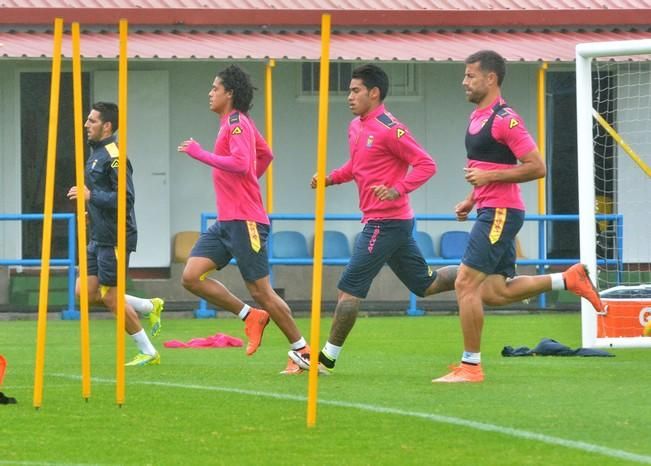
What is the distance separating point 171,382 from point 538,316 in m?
9.40

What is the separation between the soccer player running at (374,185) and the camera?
1141cm

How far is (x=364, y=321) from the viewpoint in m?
19.1

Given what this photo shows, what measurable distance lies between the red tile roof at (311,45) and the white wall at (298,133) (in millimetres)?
1384

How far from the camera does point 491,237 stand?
10969 millimetres

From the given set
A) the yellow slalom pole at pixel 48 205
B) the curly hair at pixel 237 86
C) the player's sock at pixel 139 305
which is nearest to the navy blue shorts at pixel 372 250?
the curly hair at pixel 237 86

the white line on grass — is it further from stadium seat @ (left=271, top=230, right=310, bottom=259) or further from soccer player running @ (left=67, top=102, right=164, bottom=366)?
stadium seat @ (left=271, top=230, right=310, bottom=259)

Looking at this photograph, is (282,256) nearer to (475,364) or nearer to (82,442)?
(475,364)

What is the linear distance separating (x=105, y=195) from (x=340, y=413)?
3951mm

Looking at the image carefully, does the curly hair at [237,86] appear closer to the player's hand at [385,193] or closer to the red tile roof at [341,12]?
the player's hand at [385,193]

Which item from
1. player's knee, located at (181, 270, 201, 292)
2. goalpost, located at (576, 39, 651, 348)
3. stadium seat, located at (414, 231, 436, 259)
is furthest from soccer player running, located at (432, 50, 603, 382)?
stadium seat, located at (414, 231, 436, 259)

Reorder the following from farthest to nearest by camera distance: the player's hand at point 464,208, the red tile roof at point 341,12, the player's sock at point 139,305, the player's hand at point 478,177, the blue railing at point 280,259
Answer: the red tile roof at point 341,12 → the blue railing at point 280,259 → the player's sock at point 139,305 → the player's hand at point 464,208 → the player's hand at point 478,177

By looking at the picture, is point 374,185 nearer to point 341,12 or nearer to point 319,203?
point 319,203

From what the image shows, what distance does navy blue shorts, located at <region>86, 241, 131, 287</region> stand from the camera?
493 inches

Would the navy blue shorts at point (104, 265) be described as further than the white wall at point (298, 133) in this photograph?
No
